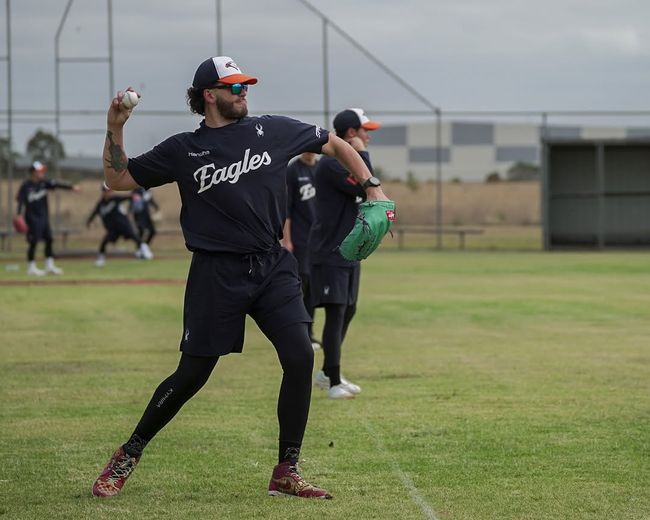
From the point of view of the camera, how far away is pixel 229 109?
6.46m

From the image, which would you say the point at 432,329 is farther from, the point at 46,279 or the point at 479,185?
the point at 479,185

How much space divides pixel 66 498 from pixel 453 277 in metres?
17.6

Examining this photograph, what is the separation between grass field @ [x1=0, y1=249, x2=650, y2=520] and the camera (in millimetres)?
6273

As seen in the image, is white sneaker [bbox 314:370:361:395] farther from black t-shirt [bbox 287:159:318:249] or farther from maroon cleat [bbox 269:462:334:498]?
maroon cleat [bbox 269:462:334:498]

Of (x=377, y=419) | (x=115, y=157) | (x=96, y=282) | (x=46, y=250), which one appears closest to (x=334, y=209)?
(x=377, y=419)

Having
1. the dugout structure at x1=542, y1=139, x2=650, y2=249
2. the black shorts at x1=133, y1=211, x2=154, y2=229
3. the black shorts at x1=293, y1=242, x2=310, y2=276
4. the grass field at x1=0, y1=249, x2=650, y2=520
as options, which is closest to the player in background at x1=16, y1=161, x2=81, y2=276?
the black shorts at x1=133, y1=211, x2=154, y2=229

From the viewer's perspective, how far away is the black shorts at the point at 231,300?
643 centimetres

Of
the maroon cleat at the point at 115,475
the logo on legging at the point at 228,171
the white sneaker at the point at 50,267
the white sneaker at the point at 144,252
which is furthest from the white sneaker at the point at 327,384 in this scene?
the white sneaker at the point at 144,252

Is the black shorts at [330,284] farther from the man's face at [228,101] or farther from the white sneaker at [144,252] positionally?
the white sneaker at [144,252]

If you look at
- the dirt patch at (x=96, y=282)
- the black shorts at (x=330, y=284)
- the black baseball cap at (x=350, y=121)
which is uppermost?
the black baseball cap at (x=350, y=121)

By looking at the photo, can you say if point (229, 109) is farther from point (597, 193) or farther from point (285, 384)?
point (597, 193)

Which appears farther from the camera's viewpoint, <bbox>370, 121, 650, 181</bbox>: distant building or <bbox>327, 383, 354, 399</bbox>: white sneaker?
<bbox>370, 121, 650, 181</bbox>: distant building

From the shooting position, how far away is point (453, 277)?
23.6 meters

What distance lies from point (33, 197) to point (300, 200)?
14014mm
